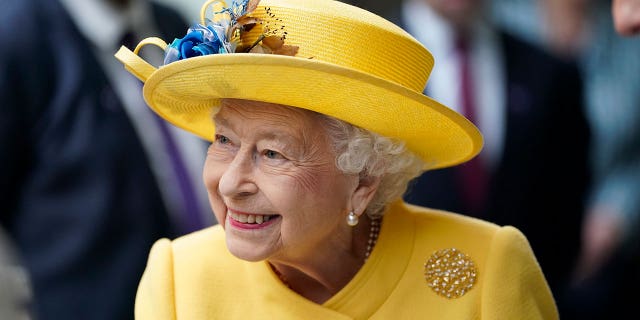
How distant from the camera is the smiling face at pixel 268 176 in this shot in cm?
339

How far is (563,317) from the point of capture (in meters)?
6.35

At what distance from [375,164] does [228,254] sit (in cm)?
56

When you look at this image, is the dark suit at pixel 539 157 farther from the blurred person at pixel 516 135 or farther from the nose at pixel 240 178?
the nose at pixel 240 178

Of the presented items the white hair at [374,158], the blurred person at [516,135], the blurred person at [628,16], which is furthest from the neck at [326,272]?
the blurred person at [516,135]

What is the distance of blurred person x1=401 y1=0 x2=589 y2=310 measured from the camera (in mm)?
6020

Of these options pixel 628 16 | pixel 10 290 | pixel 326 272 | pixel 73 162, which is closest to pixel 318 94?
pixel 326 272

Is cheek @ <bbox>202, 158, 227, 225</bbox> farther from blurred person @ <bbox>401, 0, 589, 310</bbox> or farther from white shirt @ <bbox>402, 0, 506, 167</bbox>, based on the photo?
white shirt @ <bbox>402, 0, 506, 167</bbox>

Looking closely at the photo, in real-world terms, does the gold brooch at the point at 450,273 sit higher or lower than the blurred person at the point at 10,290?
higher

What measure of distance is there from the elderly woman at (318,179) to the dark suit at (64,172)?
53.5 inches

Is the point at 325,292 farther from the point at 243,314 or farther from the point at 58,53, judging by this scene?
the point at 58,53

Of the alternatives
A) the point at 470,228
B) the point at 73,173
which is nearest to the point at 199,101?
the point at 470,228

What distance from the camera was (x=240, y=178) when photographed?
133 inches

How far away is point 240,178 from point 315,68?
436mm

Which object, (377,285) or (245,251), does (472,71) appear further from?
(245,251)
